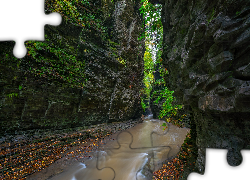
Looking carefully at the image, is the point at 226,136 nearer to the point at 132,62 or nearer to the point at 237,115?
the point at 237,115

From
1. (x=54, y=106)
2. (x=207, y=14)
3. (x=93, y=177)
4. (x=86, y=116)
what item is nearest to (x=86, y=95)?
(x=86, y=116)

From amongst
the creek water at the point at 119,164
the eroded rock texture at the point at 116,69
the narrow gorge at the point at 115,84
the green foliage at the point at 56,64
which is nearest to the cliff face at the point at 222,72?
the narrow gorge at the point at 115,84

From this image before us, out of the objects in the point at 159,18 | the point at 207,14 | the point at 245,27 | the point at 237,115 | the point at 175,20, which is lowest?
the point at 237,115

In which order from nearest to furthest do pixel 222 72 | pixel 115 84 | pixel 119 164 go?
1. pixel 222 72
2. pixel 119 164
3. pixel 115 84

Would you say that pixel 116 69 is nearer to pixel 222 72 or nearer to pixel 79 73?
pixel 79 73

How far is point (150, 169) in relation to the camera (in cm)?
491

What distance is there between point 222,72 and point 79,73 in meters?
7.20

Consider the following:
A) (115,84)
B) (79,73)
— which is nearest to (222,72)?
(79,73)

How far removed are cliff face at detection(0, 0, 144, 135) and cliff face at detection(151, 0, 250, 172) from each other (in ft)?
20.8

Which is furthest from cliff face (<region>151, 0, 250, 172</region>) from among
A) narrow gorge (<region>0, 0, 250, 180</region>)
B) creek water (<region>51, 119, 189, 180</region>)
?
creek water (<region>51, 119, 189, 180</region>)

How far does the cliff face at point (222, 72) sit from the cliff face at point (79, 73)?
6.34 m

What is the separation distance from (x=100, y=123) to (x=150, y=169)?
16.9ft

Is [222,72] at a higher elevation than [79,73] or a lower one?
lower

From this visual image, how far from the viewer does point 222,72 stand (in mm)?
2189
